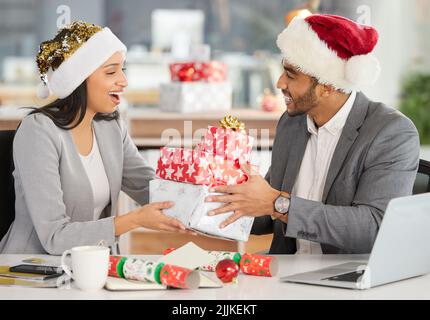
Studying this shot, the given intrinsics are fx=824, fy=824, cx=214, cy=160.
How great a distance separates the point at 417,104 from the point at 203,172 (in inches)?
191

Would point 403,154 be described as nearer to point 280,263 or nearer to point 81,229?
point 280,263

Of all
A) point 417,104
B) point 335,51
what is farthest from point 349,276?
point 417,104

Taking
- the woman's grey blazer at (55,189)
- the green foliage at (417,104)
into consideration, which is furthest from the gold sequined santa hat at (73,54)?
the green foliage at (417,104)

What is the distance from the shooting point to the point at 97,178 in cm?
260

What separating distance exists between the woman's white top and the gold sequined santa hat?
0.68ft

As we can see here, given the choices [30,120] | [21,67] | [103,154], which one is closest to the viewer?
[30,120]

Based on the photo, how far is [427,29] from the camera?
7.11 meters

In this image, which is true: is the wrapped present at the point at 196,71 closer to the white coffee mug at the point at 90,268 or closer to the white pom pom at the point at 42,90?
the white pom pom at the point at 42,90

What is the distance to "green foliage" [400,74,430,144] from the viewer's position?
21.3 ft

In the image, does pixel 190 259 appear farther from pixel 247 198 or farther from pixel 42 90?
A: pixel 42 90

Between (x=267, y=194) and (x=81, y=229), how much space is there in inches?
20.4

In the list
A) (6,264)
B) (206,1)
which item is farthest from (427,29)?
(6,264)

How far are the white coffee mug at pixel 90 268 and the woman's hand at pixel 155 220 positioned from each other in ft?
1.12

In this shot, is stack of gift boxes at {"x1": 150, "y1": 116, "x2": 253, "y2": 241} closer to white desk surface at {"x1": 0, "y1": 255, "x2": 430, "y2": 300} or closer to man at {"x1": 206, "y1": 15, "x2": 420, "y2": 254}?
man at {"x1": 206, "y1": 15, "x2": 420, "y2": 254}
